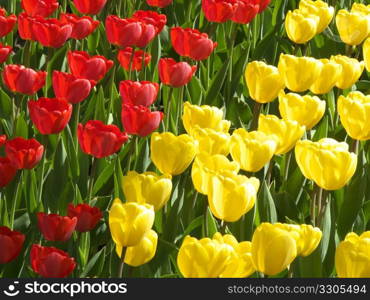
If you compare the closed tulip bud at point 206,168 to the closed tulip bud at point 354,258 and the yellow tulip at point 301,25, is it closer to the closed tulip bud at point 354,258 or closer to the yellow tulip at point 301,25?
the closed tulip bud at point 354,258

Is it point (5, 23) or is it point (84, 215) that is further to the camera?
point (5, 23)

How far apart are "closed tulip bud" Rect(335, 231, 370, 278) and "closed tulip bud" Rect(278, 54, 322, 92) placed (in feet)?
3.01

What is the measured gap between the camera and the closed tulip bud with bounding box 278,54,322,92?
9.12 ft

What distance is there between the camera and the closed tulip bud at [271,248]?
1882 mm

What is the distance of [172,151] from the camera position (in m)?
2.33

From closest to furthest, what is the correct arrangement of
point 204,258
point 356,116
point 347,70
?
point 204,258 → point 356,116 → point 347,70

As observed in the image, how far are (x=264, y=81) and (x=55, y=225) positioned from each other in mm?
904

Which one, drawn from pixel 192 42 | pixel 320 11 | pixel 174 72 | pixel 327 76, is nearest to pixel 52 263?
pixel 174 72

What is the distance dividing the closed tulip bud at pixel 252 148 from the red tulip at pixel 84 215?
38cm

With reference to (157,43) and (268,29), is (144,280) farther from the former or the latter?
(268,29)

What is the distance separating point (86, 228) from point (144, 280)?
0.37 metres

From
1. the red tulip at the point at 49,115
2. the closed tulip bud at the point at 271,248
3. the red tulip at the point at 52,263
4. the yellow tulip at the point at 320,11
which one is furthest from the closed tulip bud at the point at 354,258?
the yellow tulip at the point at 320,11

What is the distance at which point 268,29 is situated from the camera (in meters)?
4.16

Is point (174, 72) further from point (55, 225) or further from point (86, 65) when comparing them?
point (55, 225)
